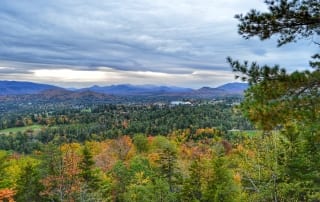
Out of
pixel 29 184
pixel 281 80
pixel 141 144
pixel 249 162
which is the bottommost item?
pixel 141 144

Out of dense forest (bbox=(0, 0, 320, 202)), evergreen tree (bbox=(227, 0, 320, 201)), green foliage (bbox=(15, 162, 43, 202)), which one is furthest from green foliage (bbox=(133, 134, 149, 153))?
evergreen tree (bbox=(227, 0, 320, 201))

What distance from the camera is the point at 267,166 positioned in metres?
17.1

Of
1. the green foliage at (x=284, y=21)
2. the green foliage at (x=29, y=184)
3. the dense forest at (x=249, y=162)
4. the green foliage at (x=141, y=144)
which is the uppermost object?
the green foliage at (x=284, y=21)

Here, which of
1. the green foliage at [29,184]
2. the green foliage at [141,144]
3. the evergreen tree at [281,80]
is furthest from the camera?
the green foliage at [141,144]

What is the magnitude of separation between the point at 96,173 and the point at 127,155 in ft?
103

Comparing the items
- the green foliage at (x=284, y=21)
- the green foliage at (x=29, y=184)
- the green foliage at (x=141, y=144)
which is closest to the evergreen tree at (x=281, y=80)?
the green foliage at (x=284, y=21)

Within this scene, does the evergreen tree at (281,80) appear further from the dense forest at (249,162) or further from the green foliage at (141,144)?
the green foliage at (141,144)

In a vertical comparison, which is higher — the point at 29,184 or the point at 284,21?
the point at 284,21

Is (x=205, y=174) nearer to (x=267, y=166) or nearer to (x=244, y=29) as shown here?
(x=267, y=166)

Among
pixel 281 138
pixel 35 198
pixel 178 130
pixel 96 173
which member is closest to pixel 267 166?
pixel 281 138

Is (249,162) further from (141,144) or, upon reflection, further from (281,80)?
(141,144)

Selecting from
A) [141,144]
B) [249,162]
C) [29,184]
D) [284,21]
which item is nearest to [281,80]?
[284,21]

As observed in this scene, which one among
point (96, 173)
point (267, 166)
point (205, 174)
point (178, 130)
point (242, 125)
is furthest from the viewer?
point (242, 125)

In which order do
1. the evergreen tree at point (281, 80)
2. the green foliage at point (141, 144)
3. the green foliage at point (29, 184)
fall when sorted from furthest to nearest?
the green foliage at point (141, 144), the green foliage at point (29, 184), the evergreen tree at point (281, 80)
